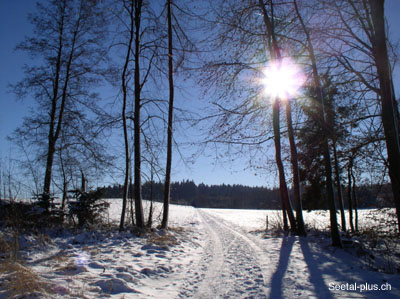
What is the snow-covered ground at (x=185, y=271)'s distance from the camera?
3266 millimetres

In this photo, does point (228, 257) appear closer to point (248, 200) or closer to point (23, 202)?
point (23, 202)

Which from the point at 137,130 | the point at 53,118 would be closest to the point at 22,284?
the point at 137,130

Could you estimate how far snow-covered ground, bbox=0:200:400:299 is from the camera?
3.27m

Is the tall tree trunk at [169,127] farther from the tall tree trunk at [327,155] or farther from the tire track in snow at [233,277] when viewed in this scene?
the tall tree trunk at [327,155]

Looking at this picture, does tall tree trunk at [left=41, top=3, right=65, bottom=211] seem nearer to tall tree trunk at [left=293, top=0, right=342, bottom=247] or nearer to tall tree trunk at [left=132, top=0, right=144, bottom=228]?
tall tree trunk at [left=132, top=0, right=144, bottom=228]

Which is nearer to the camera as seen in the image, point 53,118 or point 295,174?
point 295,174

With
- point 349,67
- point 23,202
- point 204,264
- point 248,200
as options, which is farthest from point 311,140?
point 248,200

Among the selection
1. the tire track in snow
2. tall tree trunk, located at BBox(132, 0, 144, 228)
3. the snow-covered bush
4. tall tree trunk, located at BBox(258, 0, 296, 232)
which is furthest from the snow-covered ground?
tall tree trunk, located at BBox(258, 0, 296, 232)

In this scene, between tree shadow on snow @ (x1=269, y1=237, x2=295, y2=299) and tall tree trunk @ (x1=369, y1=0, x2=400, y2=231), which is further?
tall tree trunk @ (x1=369, y1=0, x2=400, y2=231)

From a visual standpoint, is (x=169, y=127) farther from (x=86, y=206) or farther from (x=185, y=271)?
(x=185, y=271)

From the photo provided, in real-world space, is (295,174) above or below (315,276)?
above

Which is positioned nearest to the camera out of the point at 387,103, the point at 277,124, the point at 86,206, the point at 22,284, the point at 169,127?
the point at 22,284

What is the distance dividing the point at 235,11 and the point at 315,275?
25.5ft

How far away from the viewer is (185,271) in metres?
4.48
